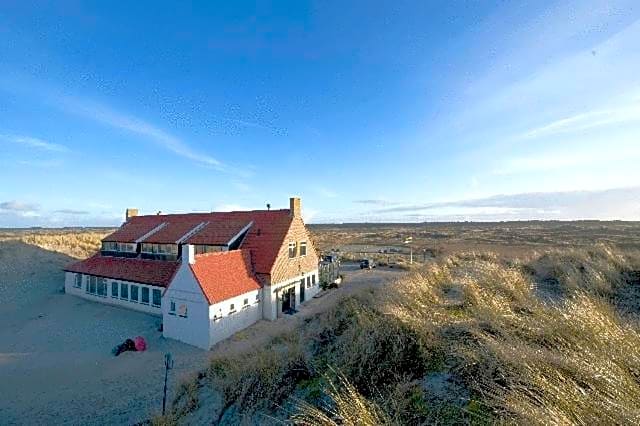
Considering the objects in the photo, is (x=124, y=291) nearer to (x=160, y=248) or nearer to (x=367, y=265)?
(x=160, y=248)

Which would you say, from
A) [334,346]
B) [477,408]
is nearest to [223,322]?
[334,346]

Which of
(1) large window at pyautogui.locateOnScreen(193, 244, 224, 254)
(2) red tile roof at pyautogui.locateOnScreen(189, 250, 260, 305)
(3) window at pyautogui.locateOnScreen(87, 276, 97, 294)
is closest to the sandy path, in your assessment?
(3) window at pyautogui.locateOnScreen(87, 276, 97, 294)

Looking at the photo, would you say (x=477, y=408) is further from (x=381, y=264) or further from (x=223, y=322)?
(x=381, y=264)

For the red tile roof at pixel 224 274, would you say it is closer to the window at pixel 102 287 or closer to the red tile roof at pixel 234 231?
the red tile roof at pixel 234 231

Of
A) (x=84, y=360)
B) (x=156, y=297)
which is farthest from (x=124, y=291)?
(x=84, y=360)

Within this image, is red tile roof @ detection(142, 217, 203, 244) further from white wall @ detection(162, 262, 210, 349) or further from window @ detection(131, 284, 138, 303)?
white wall @ detection(162, 262, 210, 349)

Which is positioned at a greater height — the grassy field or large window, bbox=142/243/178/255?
large window, bbox=142/243/178/255
